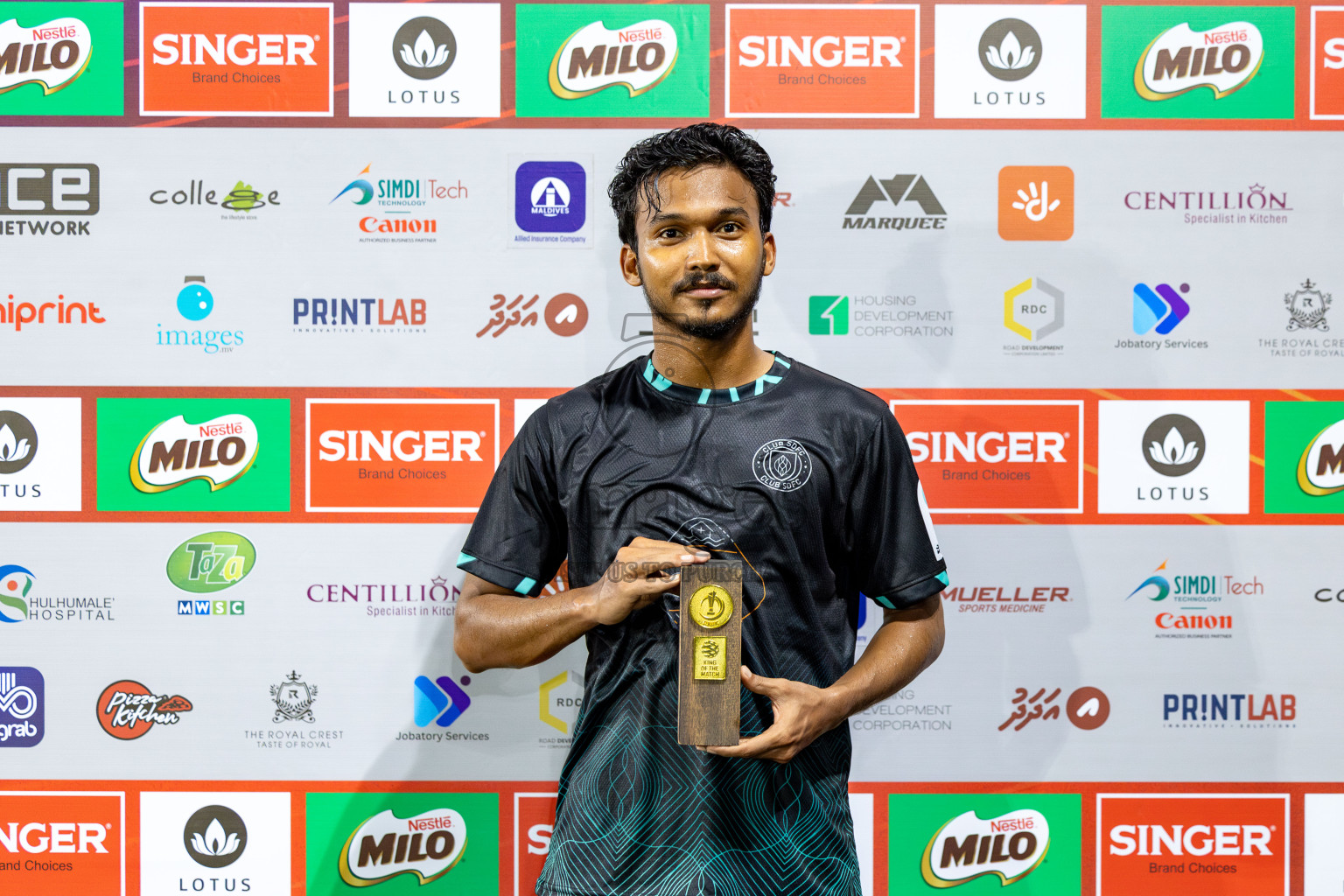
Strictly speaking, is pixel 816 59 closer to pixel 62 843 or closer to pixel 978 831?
pixel 978 831

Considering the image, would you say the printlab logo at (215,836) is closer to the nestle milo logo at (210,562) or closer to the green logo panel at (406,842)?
the green logo panel at (406,842)

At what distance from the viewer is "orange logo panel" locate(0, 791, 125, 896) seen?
6.25ft

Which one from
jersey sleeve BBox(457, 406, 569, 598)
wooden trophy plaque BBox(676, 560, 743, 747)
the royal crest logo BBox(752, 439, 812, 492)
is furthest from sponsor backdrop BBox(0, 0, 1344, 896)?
wooden trophy plaque BBox(676, 560, 743, 747)

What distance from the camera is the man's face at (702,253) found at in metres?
1.24

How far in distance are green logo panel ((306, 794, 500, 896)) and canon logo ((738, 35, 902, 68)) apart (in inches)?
65.9

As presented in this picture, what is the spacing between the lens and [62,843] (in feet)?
6.25

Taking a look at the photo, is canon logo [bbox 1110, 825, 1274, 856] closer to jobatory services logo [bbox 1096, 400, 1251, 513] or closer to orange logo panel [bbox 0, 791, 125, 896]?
jobatory services logo [bbox 1096, 400, 1251, 513]

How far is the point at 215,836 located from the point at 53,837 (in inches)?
13.7

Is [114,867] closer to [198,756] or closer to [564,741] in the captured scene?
[198,756]

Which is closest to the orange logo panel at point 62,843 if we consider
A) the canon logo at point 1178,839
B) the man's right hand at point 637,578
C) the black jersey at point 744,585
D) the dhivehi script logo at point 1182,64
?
the black jersey at point 744,585

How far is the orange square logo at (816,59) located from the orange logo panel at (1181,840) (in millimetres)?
1587

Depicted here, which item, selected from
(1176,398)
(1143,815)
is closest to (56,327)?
(1176,398)

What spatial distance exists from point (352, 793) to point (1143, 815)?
1693 millimetres

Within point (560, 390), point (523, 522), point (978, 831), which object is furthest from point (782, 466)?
point (978, 831)
